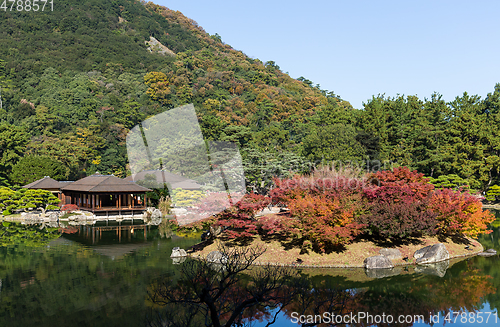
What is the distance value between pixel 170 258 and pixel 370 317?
793cm

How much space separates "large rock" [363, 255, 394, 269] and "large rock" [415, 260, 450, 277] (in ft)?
2.86

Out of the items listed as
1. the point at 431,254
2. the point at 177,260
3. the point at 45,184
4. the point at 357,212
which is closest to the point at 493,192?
the point at 431,254

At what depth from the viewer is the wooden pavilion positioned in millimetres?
26608

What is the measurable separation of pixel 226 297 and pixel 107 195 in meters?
25.2

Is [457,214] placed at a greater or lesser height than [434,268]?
greater

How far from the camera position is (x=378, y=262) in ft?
41.3

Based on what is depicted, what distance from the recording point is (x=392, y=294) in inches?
391

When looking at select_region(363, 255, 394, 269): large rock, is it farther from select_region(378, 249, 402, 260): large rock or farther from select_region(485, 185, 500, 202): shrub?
select_region(485, 185, 500, 202): shrub

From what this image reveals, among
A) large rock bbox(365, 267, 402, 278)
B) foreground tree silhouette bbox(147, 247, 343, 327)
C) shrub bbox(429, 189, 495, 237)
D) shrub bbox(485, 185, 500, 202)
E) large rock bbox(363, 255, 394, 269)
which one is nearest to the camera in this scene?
foreground tree silhouette bbox(147, 247, 343, 327)

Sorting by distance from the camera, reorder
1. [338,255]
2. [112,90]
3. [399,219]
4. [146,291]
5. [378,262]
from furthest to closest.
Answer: [112,90] → [338,255] → [399,219] → [378,262] → [146,291]

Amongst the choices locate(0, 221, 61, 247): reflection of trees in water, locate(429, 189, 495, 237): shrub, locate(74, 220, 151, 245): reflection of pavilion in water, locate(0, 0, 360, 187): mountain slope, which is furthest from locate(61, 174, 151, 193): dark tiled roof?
locate(429, 189, 495, 237): shrub

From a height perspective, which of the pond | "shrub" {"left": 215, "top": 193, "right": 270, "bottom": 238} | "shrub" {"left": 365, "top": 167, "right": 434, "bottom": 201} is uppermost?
"shrub" {"left": 365, "top": 167, "right": 434, "bottom": 201}

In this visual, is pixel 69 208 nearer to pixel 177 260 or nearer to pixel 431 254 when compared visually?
pixel 177 260

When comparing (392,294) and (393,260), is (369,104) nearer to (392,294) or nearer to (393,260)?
(393,260)
